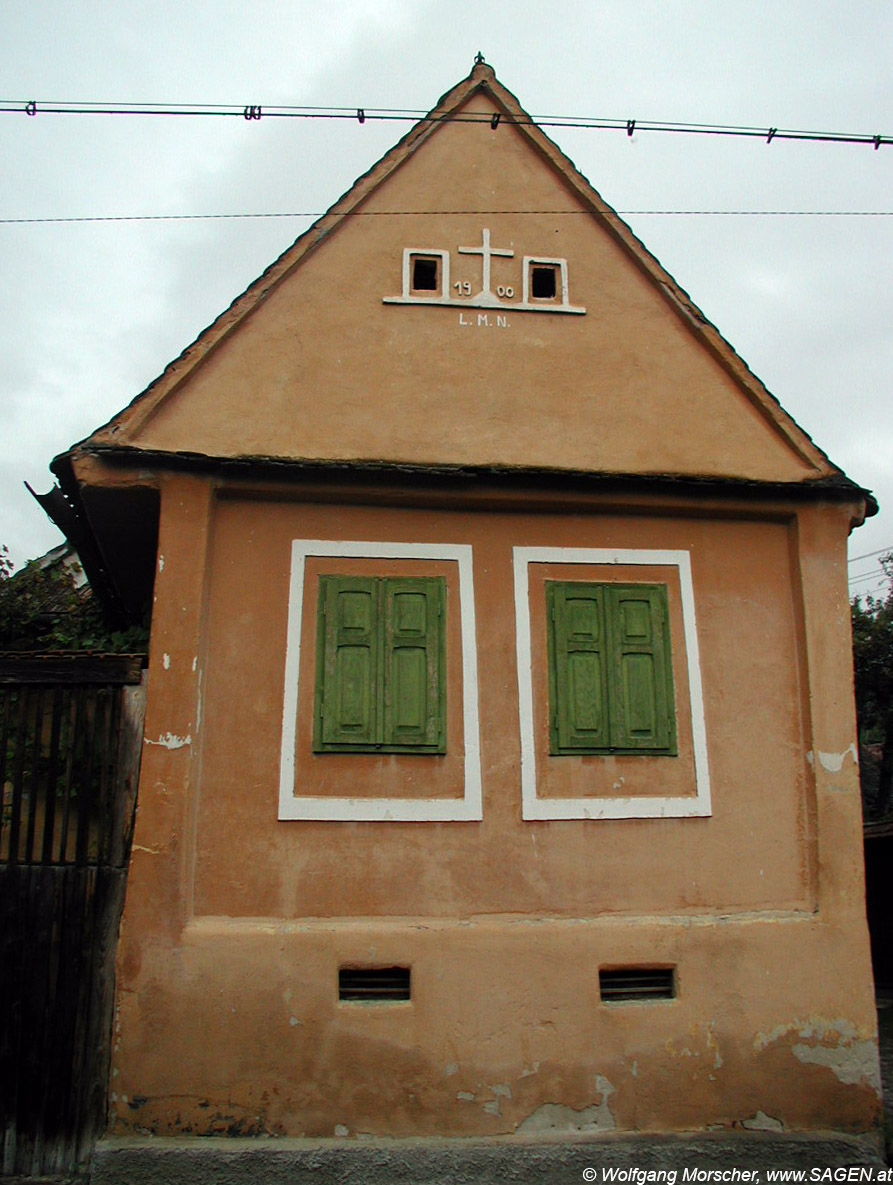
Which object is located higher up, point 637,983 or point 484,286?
point 484,286

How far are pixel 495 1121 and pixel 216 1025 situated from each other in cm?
185

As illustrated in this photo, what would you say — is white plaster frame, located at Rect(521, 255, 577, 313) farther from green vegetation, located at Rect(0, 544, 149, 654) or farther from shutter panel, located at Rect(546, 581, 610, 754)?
green vegetation, located at Rect(0, 544, 149, 654)

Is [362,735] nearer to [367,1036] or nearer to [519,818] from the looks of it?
[519,818]

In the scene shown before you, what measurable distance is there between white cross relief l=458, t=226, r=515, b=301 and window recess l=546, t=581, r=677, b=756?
243 centimetres

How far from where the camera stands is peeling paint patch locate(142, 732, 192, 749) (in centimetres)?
667

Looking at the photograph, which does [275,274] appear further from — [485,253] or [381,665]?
[381,665]

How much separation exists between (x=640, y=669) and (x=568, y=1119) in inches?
118

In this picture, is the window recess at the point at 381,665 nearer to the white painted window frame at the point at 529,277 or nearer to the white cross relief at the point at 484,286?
the white cross relief at the point at 484,286

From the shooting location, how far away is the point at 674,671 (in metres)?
7.39

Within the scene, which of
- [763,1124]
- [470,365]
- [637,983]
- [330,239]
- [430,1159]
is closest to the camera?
[430,1159]

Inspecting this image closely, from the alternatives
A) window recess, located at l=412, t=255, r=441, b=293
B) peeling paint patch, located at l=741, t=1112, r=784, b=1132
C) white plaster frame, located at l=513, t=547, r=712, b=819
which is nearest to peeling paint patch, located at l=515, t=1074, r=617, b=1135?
peeling paint patch, located at l=741, t=1112, r=784, b=1132

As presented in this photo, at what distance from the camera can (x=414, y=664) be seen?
7.15 metres

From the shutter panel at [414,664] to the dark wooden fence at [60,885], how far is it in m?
1.72

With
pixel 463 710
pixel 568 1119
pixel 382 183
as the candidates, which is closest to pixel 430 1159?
pixel 568 1119
